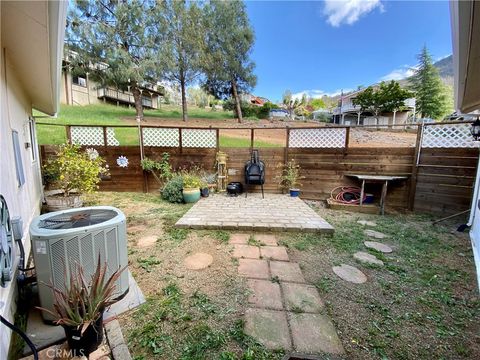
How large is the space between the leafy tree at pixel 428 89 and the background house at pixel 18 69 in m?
26.4

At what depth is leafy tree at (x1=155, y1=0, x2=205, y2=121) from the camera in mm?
12789

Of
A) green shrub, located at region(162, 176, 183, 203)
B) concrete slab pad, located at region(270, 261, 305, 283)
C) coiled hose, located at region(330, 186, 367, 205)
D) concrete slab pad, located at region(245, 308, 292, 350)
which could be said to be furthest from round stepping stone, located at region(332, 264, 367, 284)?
green shrub, located at region(162, 176, 183, 203)

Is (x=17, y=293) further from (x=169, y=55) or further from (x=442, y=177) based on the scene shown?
(x=169, y=55)

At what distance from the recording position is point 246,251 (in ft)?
9.37

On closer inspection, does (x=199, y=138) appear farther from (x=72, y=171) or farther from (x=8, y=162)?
(x=8, y=162)

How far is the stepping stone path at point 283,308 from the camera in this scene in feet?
5.13

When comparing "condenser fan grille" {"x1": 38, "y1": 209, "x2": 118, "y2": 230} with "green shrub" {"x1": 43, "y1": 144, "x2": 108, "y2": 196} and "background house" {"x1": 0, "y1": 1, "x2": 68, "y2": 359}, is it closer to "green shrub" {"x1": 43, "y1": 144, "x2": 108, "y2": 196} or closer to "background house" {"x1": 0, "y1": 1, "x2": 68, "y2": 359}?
"background house" {"x1": 0, "y1": 1, "x2": 68, "y2": 359}

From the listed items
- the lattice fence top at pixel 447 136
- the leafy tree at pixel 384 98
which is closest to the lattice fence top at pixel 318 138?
the lattice fence top at pixel 447 136

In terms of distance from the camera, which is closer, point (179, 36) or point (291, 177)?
point (291, 177)

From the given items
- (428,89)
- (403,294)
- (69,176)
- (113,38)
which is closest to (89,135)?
(69,176)

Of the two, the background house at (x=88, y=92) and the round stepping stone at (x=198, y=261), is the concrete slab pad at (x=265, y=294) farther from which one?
the background house at (x=88, y=92)

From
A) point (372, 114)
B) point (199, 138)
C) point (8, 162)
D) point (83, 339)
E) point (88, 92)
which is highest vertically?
point (88, 92)

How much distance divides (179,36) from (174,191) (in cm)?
1216

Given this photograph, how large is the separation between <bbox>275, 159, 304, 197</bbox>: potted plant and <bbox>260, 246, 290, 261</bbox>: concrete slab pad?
2.74 meters
